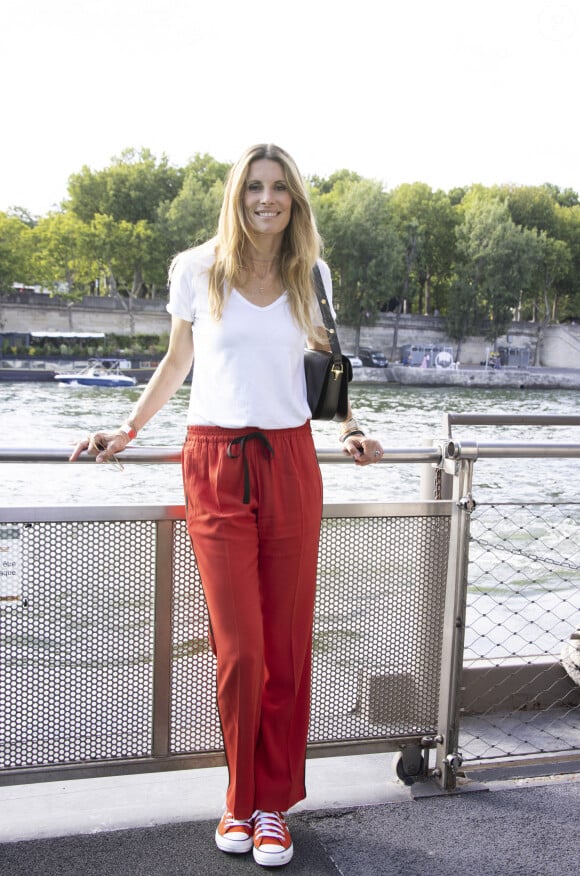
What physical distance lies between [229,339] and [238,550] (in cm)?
51

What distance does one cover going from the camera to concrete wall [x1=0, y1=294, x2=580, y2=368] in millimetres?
55469

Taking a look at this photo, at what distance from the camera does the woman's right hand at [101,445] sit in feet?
7.88

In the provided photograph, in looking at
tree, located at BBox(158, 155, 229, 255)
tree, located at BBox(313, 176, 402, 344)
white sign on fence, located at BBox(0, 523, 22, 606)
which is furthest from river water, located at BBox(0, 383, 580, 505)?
tree, located at BBox(158, 155, 229, 255)

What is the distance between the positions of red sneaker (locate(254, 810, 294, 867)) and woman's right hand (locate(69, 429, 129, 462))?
0.99 metres

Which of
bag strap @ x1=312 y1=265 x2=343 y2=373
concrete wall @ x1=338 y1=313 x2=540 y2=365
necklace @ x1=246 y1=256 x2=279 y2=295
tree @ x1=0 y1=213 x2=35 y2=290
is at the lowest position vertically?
concrete wall @ x1=338 y1=313 x2=540 y2=365

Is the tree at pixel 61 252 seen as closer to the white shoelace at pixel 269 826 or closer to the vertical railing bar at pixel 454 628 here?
the vertical railing bar at pixel 454 628

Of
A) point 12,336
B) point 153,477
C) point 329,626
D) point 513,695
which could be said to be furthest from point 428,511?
point 12,336

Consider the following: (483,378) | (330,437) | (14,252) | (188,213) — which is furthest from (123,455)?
(188,213)

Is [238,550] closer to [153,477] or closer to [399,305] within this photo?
[153,477]

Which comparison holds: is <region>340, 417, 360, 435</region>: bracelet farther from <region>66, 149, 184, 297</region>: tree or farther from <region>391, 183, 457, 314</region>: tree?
<region>391, 183, 457, 314</region>: tree

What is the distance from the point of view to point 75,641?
247 cm

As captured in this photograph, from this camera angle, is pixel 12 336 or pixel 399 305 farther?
pixel 399 305

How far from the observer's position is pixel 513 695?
345 cm

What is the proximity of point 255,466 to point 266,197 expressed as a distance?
2.17 ft
